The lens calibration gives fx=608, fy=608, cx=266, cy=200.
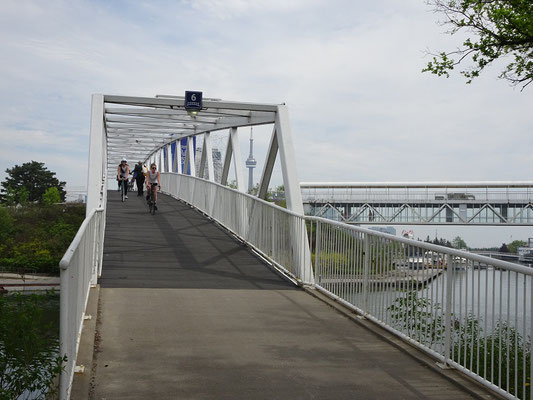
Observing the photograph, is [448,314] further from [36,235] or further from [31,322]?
[36,235]

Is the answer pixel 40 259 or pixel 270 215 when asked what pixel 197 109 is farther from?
pixel 40 259

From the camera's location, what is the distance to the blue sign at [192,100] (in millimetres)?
15219

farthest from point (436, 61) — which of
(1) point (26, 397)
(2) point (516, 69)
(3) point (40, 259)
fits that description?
(3) point (40, 259)

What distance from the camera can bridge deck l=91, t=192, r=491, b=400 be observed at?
478 cm

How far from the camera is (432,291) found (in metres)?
5.72

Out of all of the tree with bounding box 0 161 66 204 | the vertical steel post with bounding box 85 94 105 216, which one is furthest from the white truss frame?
the tree with bounding box 0 161 66 204

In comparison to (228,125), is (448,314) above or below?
below

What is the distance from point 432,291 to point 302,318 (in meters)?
2.19

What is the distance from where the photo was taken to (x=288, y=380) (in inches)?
196

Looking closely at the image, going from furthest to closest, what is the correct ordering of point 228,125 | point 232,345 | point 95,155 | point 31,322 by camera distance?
point 228,125
point 95,155
point 232,345
point 31,322

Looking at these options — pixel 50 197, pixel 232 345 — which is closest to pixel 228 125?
pixel 232 345

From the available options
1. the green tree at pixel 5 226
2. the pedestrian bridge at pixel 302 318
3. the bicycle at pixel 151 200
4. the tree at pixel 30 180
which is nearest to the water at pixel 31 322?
the pedestrian bridge at pixel 302 318

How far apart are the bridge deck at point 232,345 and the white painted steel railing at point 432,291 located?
297mm

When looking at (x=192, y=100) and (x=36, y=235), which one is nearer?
(x=192, y=100)
